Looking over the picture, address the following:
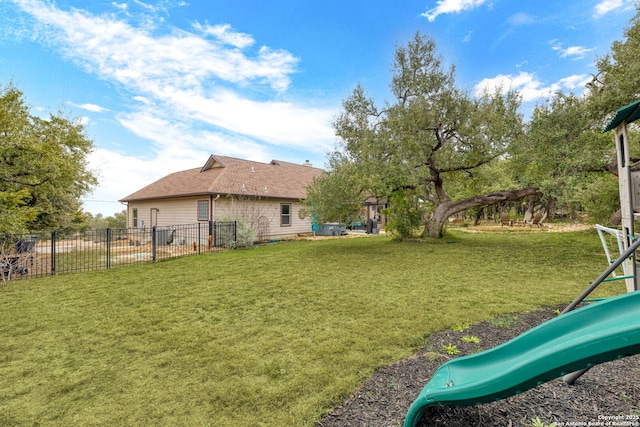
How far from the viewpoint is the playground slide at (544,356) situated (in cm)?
121

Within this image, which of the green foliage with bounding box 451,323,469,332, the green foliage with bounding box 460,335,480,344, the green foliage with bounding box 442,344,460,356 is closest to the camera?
the green foliage with bounding box 442,344,460,356

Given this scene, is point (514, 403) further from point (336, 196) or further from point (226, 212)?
point (226, 212)

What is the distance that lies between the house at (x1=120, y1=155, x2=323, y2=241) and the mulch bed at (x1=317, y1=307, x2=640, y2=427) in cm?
1158

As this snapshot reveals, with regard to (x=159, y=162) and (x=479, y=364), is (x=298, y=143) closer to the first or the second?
(x=159, y=162)

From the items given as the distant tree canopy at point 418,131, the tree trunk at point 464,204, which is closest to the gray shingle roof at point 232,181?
the distant tree canopy at point 418,131

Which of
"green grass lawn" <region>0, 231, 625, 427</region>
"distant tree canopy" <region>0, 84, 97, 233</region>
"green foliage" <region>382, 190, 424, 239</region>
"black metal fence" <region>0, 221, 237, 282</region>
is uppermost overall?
"distant tree canopy" <region>0, 84, 97, 233</region>

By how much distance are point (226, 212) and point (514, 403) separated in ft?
42.5

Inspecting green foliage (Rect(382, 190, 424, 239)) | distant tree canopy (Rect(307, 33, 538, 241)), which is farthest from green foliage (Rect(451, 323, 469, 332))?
green foliage (Rect(382, 190, 424, 239))

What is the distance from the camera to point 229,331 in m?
3.75

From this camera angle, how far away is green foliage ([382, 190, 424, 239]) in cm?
1255

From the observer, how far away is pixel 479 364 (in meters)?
1.79

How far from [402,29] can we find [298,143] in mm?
11263

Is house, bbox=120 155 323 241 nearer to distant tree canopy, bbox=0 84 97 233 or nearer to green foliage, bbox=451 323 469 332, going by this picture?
distant tree canopy, bbox=0 84 97 233

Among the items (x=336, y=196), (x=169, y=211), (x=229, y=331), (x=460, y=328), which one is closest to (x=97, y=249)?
(x=169, y=211)
